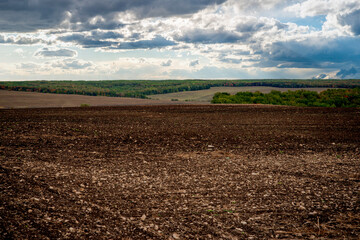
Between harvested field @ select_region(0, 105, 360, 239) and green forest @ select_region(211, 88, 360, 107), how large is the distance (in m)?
33.3

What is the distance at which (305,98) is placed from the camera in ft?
168

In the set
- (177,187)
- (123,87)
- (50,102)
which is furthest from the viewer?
(123,87)

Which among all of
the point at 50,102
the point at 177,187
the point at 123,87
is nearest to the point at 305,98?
the point at 50,102

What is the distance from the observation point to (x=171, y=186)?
29.5 ft

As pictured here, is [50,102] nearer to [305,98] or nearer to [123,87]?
[305,98]

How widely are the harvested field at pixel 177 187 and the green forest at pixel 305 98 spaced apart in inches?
1311

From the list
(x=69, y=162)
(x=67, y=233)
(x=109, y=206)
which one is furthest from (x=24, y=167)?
(x=67, y=233)

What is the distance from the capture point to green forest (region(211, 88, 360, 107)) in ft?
150

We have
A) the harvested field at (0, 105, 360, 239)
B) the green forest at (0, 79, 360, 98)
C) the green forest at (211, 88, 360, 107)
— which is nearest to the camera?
the harvested field at (0, 105, 360, 239)

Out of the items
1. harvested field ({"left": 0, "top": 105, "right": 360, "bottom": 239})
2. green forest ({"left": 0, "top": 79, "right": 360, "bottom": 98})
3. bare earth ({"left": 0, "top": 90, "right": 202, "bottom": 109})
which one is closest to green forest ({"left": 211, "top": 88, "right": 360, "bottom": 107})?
bare earth ({"left": 0, "top": 90, "right": 202, "bottom": 109})

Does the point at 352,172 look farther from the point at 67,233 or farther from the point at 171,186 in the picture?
the point at 67,233

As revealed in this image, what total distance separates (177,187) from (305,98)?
47.8 meters

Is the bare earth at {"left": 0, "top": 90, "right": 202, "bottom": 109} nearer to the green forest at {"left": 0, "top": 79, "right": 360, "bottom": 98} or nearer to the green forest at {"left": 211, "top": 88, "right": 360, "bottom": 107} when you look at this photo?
the green forest at {"left": 211, "top": 88, "right": 360, "bottom": 107}

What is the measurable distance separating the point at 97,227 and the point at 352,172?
881 centimetres
